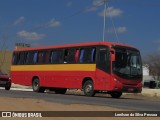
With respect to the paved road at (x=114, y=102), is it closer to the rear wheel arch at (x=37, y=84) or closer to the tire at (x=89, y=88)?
the tire at (x=89, y=88)

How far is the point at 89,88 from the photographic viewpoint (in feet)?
101

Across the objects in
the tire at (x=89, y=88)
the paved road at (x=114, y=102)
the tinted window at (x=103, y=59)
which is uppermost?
the tinted window at (x=103, y=59)

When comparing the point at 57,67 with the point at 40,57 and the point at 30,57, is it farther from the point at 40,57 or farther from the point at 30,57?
the point at 30,57

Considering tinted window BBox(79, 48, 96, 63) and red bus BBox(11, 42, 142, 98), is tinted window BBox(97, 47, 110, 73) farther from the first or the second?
tinted window BBox(79, 48, 96, 63)

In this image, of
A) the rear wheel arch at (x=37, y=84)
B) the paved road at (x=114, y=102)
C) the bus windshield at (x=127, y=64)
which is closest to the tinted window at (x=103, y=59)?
→ the bus windshield at (x=127, y=64)

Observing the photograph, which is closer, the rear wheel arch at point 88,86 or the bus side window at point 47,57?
the rear wheel arch at point 88,86

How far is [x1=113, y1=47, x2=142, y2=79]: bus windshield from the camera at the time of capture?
95.6 feet

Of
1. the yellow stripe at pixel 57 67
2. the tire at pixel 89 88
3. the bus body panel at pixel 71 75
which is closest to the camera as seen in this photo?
the bus body panel at pixel 71 75

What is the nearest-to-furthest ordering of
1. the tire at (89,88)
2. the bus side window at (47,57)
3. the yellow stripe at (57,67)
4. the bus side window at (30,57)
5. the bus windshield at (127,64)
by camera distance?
the bus windshield at (127,64) → the tire at (89,88) → the yellow stripe at (57,67) → the bus side window at (47,57) → the bus side window at (30,57)

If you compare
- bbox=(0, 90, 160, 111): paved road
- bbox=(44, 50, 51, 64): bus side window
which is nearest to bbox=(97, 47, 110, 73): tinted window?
bbox=(0, 90, 160, 111): paved road

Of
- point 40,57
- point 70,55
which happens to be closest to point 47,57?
point 40,57

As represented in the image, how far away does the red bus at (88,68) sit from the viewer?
95.8ft

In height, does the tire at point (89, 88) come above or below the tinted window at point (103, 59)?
below

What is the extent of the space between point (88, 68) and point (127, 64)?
8.44 feet
